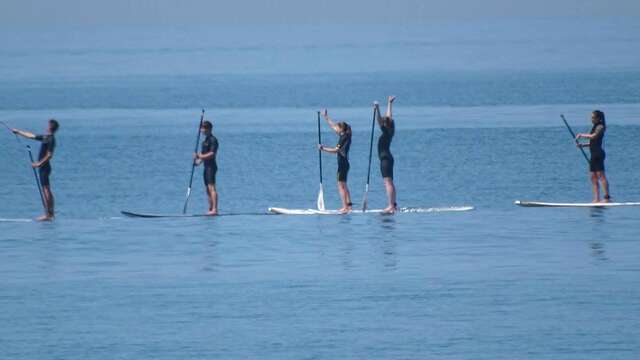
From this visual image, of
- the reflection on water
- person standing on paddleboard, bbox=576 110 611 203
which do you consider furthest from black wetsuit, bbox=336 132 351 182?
the reflection on water

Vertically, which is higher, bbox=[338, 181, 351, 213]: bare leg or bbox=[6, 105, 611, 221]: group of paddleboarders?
bbox=[6, 105, 611, 221]: group of paddleboarders

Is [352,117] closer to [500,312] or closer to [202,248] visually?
[202,248]

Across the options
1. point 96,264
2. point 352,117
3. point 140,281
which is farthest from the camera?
point 352,117

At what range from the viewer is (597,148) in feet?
108

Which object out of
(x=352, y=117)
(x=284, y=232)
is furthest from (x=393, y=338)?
(x=352, y=117)

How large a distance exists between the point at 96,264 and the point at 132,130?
55510 millimetres

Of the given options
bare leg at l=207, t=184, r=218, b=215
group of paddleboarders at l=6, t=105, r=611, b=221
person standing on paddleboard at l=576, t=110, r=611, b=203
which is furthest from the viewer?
bare leg at l=207, t=184, r=218, b=215

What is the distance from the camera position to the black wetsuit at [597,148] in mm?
32656

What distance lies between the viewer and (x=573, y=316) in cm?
2448

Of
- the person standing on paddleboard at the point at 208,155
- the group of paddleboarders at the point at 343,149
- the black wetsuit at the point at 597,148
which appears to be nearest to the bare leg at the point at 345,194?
the group of paddleboarders at the point at 343,149

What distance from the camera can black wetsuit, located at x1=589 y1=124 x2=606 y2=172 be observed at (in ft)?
107

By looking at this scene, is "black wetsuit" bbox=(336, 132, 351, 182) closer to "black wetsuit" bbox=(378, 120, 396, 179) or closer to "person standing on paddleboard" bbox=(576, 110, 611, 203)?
"black wetsuit" bbox=(378, 120, 396, 179)

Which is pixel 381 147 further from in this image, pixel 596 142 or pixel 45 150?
pixel 45 150

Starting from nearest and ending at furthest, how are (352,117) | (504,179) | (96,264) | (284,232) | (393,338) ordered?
(393,338)
(96,264)
(284,232)
(504,179)
(352,117)
